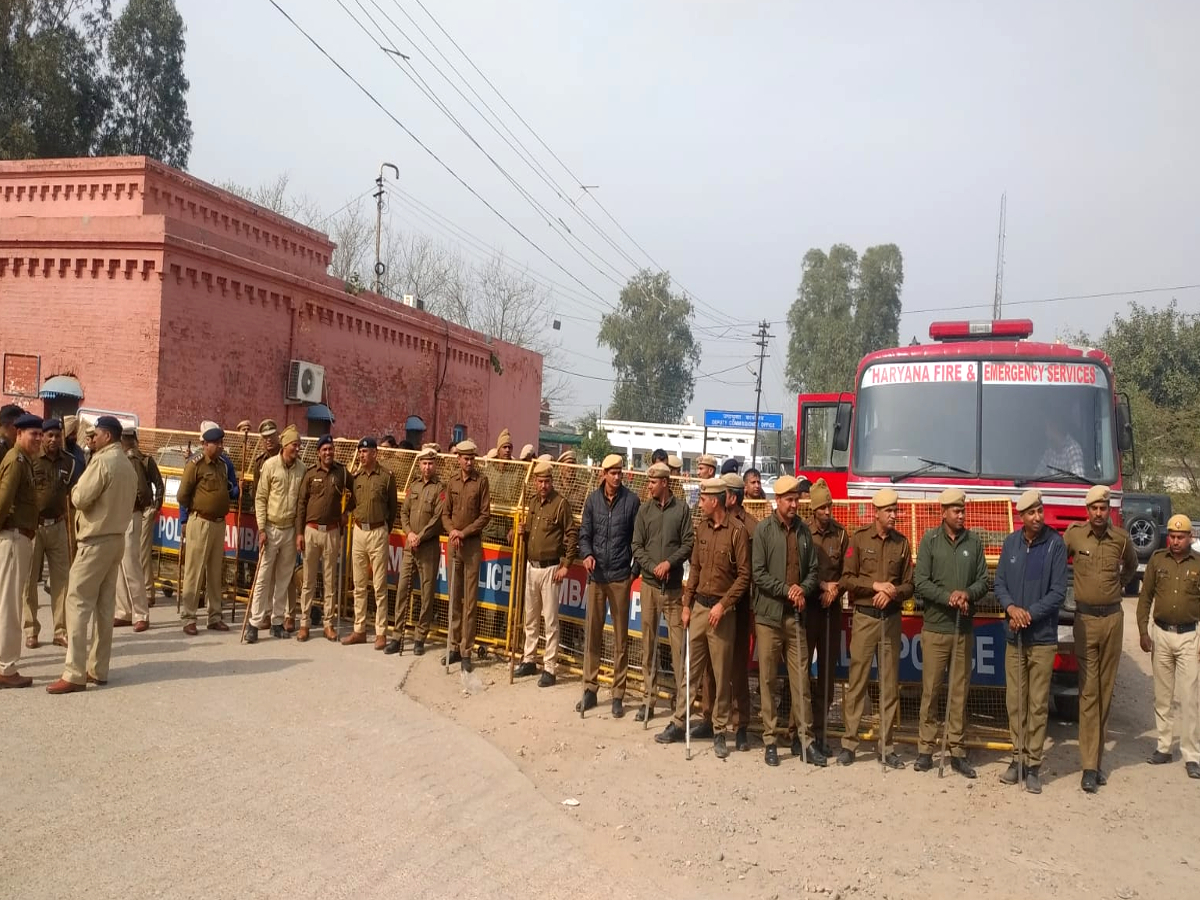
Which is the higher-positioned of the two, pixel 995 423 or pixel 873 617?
Result: pixel 995 423

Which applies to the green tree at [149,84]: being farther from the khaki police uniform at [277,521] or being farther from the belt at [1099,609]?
the belt at [1099,609]

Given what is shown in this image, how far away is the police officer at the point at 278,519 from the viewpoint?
1020cm

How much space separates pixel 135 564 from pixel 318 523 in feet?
6.44

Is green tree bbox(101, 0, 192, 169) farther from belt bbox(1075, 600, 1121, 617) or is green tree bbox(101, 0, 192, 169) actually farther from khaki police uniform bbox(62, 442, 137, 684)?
belt bbox(1075, 600, 1121, 617)

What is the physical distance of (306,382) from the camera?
18406 millimetres

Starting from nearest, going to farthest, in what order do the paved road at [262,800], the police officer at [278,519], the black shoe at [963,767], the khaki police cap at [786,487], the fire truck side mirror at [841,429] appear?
the paved road at [262,800]
the black shoe at [963,767]
the khaki police cap at [786,487]
the fire truck side mirror at [841,429]
the police officer at [278,519]

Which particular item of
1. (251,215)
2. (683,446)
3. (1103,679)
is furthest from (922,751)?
(683,446)

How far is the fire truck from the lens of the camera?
8.58m

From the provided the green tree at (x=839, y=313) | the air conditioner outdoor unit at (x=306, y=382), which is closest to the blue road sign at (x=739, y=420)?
the air conditioner outdoor unit at (x=306, y=382)

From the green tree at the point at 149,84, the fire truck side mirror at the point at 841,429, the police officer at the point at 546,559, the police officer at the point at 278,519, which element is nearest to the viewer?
the police officer at the point at 546,559

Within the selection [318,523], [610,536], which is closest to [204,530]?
[318,523]

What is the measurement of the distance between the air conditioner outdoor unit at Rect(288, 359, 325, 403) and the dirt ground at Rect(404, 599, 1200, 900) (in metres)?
11.1

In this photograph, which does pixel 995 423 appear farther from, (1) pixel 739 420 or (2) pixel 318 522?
(1) pixel 739 420

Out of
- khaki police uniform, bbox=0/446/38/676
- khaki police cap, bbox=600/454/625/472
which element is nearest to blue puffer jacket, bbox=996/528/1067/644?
khaki police cap, bbox=600/454/625/472
